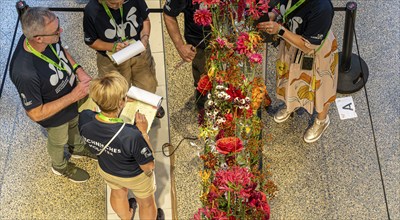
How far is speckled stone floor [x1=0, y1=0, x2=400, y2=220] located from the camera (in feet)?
15.1

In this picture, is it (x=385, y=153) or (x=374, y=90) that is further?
(x=374, y=90)

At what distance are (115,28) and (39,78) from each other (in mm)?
733

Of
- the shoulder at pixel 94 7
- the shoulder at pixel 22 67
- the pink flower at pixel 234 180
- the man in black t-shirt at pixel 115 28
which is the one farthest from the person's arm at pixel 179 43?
the pink flower at pixel 234 180

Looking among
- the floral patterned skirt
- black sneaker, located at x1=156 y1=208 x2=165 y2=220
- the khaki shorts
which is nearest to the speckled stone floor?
black sneaker, located at x1=156 y1=208 x2=165 y2=220

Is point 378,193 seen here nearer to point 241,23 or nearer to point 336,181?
point 336,181

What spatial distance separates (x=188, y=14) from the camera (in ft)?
14.0

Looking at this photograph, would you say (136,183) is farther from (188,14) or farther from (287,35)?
(287,35)

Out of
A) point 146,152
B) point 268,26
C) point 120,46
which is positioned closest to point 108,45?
point 120,46

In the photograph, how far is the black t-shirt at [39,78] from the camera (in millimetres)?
3781

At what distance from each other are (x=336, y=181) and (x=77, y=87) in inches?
83.8

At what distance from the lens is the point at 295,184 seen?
4.71 metres

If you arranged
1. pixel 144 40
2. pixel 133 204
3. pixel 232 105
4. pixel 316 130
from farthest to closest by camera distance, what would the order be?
pixel 316 130 < pixel 133 204 < pixel 144 40 < pixel 232 105

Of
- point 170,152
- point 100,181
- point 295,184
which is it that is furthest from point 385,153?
point 100,181

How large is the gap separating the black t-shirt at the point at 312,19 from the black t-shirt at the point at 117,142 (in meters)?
1.32
